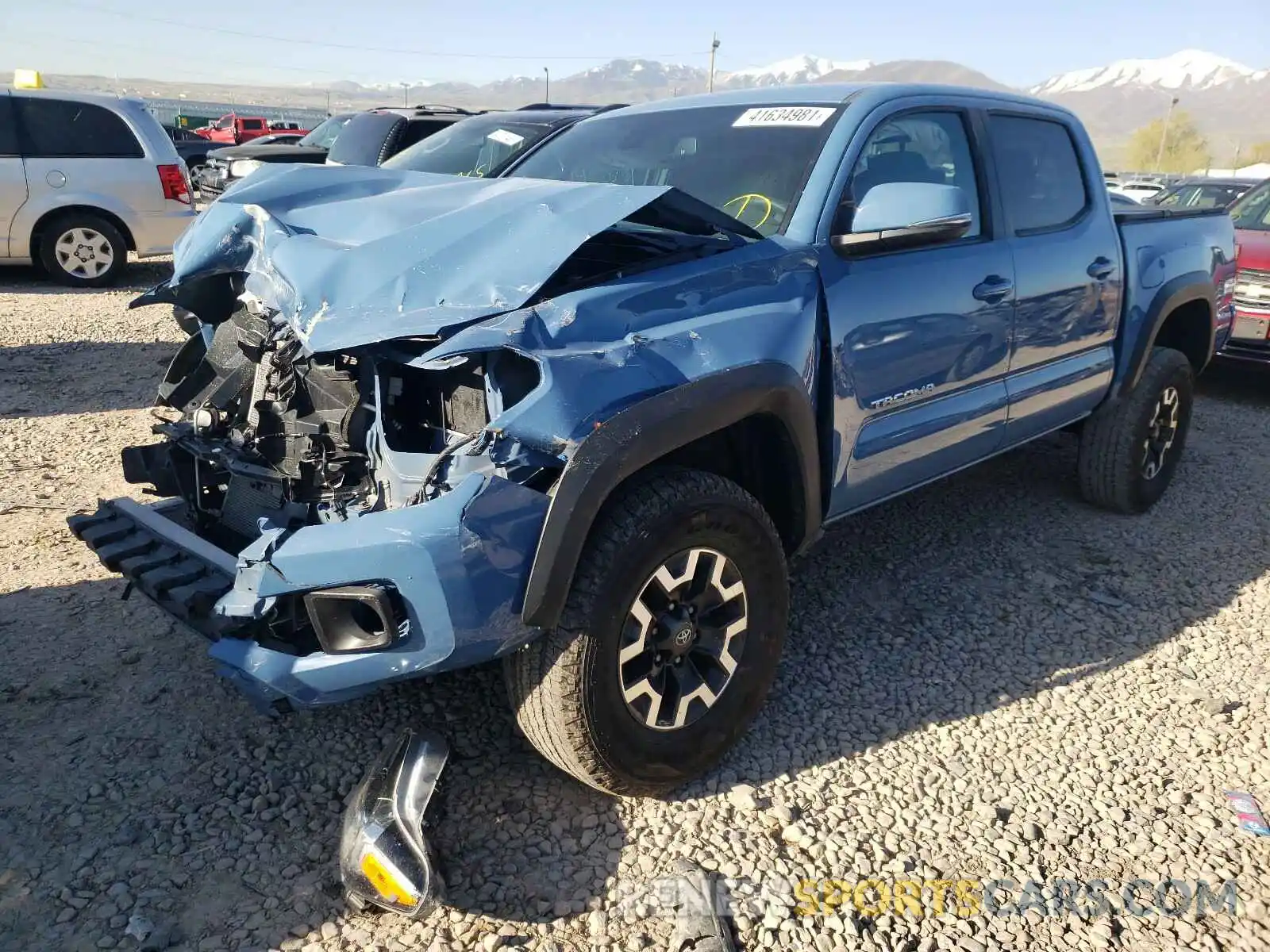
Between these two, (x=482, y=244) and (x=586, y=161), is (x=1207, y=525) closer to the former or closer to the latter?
(x=586, y=161)

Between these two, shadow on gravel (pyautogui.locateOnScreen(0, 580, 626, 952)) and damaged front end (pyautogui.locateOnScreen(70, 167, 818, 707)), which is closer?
damaged front end (pyautogui.locateOnScreen(70, 167, 818, 707))

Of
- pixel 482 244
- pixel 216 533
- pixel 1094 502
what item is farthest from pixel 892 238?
pixel 1094 502

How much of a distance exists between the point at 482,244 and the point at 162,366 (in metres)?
5.30

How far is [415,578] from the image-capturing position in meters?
2.10

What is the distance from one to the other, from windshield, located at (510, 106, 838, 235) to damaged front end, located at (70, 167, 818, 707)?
36 centimetres

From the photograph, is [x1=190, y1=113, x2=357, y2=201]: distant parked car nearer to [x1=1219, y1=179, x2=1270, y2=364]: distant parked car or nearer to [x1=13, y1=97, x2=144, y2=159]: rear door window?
[x1=13, y1=97, x2=144, y2=159]: rear door window

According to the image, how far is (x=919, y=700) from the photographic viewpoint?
127 inches

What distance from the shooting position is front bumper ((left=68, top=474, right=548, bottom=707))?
2.10 metres

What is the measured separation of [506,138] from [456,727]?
631 centimetres

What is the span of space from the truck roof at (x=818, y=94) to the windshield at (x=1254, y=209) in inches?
213

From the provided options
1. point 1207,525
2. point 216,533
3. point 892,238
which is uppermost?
point 892,238

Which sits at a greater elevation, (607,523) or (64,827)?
(607,523)

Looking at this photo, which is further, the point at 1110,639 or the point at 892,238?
the point at 1110,639

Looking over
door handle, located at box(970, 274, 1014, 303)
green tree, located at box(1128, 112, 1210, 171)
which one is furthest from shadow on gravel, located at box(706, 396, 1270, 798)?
green tree, located at box(1128, 112, 1210, 171)
